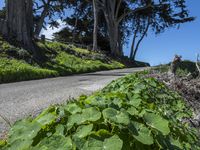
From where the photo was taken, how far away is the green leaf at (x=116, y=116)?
267 centimetres

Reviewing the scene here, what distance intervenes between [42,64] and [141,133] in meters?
21.4

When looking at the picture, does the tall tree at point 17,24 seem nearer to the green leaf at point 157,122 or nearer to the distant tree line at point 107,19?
the distant tree line at point 107,19

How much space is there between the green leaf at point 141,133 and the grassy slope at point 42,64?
15521 millimetres

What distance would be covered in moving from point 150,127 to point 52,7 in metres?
43.7

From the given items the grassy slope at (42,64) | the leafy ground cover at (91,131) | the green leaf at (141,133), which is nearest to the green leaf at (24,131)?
the leafy ground cover at (91,131)

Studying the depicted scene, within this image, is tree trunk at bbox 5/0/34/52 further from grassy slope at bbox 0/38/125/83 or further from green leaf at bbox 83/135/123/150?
green leaf at bbox 83/135/123/150

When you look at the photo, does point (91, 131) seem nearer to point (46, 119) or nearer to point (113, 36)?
point (46, 119)

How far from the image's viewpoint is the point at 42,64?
23.7 metres

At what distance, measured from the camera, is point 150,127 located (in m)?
2.82

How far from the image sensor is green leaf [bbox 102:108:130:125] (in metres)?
2.67

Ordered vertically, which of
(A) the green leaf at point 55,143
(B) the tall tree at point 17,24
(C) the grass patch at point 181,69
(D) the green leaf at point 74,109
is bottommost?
(C) the grass patch at point 181,69

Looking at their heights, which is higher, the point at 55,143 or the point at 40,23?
the point at 40,23

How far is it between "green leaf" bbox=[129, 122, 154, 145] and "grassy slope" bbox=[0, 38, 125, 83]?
15521mm

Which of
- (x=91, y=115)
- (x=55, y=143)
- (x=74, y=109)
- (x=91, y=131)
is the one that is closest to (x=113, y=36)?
(x=74, y=109)
